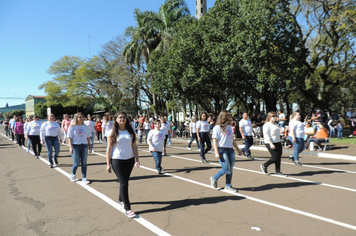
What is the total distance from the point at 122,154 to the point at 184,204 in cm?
152

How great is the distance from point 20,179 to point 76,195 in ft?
8.92

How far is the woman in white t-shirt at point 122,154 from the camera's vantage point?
425 cm

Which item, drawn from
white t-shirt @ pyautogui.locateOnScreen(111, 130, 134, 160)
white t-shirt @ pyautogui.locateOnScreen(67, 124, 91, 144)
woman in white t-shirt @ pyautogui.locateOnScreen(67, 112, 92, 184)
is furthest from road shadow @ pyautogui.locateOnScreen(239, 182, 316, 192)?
white t-shirt @ pyautogui.locateOnScreen(67, 124, 91, 144)

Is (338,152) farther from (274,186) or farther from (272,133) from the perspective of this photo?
(274,186)

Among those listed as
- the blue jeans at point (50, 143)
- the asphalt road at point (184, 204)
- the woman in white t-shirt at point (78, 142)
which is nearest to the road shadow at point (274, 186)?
the asphalt road at point (184, 204)

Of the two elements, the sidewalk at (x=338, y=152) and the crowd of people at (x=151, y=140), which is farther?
the sidewalk at (x=338, y=152)

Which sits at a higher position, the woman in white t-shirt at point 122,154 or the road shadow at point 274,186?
the woman in white t-shirt at point 122,154

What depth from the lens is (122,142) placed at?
4340 millimetres

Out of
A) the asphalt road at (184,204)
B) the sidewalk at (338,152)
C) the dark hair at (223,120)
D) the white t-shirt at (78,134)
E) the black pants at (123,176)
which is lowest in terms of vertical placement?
the asphalt road at (184,204)

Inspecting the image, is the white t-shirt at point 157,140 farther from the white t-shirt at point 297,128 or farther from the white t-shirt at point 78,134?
the white t-shirt at point 297,128

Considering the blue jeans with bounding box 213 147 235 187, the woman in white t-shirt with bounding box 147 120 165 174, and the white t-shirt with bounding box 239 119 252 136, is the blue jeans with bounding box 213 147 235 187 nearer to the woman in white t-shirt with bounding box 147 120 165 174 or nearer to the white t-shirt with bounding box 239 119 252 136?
the woman in white t-shirt with bounding box 147 120 165 174

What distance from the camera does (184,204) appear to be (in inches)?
187

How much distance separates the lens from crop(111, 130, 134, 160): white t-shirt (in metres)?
4.29

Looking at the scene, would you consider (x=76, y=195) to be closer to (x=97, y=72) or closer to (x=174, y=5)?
(x=174, y=5)
